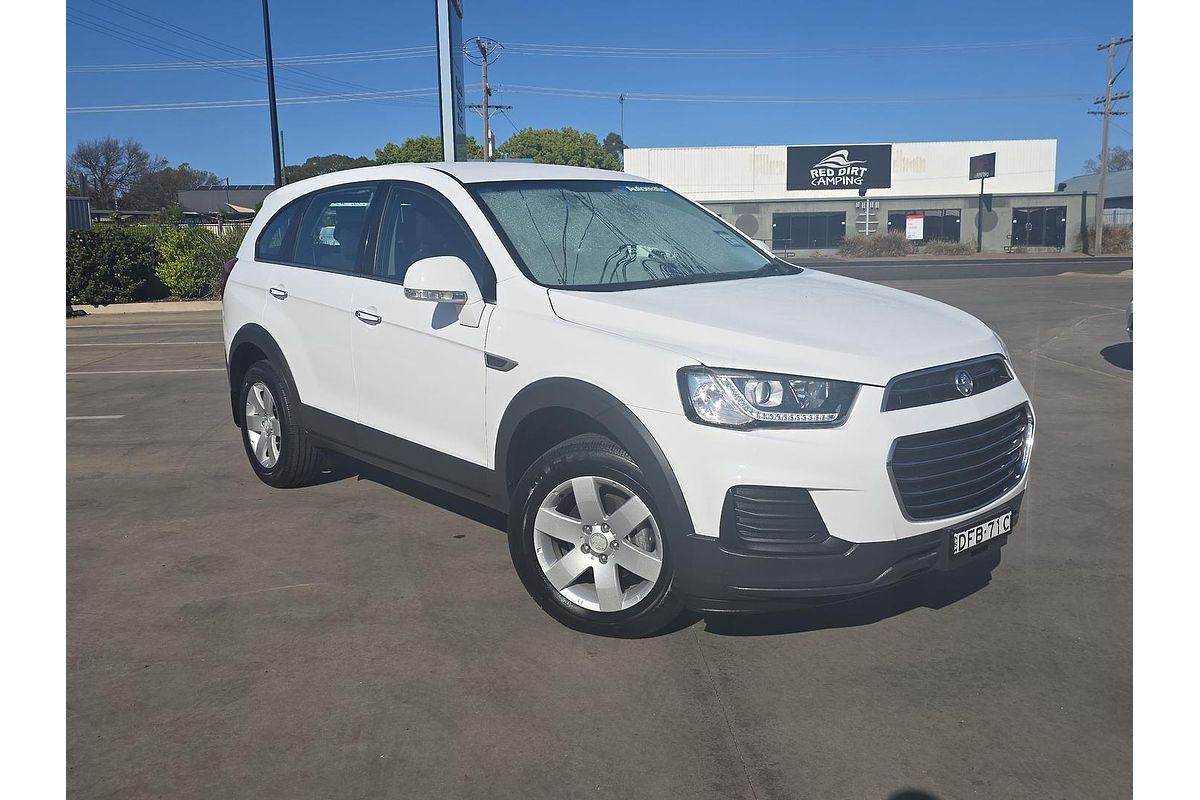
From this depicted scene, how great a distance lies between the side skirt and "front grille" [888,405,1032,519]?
5.63 feet

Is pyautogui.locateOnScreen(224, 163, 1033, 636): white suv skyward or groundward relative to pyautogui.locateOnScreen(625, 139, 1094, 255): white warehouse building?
groundward

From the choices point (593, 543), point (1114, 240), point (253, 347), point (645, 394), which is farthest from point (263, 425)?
point (1114, 240)

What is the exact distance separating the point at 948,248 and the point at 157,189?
200 ft

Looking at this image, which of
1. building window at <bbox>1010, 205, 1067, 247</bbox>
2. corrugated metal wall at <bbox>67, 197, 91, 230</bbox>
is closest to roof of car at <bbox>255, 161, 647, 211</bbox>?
corrugated metal wall at <bbox>67, 197, 91, 230</bbox>

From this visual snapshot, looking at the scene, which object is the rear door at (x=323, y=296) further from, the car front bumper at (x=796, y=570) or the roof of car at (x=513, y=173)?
the car front bumper at (x=796, y=570)

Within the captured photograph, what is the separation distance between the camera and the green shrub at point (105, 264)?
66.4ft

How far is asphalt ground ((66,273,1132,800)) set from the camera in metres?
3.05

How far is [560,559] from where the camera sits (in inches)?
158

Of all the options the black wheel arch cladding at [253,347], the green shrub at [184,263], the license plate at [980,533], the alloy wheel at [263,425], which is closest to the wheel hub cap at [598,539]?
the license plate at [980,533]

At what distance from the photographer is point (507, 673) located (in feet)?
12.2

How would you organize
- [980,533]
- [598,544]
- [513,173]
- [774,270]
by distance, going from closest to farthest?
[980,533], [598,544], [774,270], [513,173]

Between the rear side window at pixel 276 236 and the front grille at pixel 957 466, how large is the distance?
3968 millimetres

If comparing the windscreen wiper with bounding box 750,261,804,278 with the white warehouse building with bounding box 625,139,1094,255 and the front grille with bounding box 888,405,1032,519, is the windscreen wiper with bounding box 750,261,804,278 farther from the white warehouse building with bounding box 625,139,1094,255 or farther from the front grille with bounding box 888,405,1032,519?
the white warehouse building with bounding box 625,139,1094,255

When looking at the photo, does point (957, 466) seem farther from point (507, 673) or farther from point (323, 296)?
point (323, 296)
